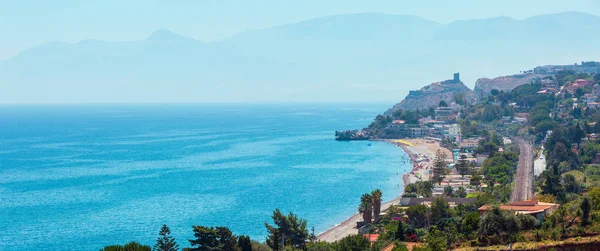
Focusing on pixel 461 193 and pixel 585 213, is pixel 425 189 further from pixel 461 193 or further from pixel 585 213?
pixel 585 213

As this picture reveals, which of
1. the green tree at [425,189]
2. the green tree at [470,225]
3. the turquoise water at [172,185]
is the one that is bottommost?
the turquoise water at [172,185]

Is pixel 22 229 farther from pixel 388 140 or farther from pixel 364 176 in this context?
pixel 388 140

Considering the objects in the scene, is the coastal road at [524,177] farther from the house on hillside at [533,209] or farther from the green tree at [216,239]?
the green tree at [216,239]

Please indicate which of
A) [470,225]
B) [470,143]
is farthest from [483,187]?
[470,143]

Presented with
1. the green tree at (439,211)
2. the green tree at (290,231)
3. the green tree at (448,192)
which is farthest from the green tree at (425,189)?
the green tree at (290,231)

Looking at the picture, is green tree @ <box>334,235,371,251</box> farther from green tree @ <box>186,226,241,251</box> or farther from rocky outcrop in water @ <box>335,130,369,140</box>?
rocky outcrop in water @ <box>335,130,369,140</box>

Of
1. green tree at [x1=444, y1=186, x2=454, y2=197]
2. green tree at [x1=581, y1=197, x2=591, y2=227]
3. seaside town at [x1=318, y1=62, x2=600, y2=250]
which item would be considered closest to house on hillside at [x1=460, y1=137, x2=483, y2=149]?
seaside town at [x1=318, y1=62, x2=600, y2=250]
